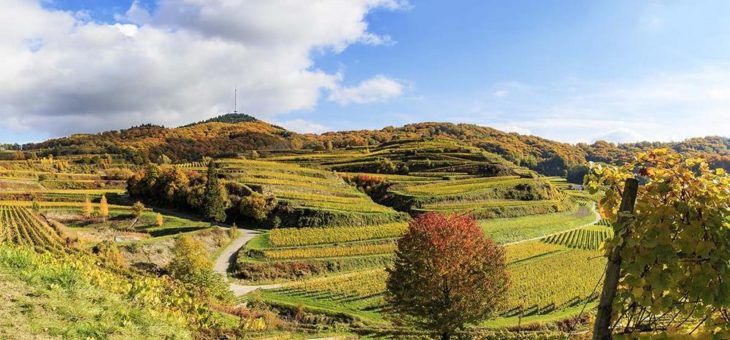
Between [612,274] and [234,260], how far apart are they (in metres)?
54.3

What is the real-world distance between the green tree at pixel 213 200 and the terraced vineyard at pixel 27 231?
2045cm

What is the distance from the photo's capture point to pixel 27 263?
545 inches

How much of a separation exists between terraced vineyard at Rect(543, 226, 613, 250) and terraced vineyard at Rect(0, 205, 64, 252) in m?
60.0

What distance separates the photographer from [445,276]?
23.4 m

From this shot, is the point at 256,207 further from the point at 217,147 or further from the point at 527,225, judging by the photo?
the point at 217,147

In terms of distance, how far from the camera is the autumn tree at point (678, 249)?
12.7ft

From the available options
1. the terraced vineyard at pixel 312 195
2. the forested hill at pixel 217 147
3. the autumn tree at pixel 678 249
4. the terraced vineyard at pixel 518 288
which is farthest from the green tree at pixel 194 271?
the forested hill at pixel 217 147

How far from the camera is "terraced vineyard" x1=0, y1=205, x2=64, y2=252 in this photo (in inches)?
1522

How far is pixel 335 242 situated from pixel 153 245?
21.7m

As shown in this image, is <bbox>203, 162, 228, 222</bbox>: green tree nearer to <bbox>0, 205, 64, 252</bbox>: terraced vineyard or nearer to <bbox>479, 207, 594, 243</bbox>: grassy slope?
<bbox>0, 205, 64, 252</bbox>: terraced vineyard

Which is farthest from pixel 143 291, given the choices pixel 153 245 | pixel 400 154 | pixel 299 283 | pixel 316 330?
pixel 400 154

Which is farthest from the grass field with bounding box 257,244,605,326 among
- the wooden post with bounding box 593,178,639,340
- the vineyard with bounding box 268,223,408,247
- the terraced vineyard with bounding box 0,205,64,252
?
the wooden post with bounding box 593,178,639,340

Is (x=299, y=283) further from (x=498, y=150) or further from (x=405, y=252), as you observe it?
(x=498, y=150)

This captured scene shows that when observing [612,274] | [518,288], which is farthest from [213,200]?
[612,274]
